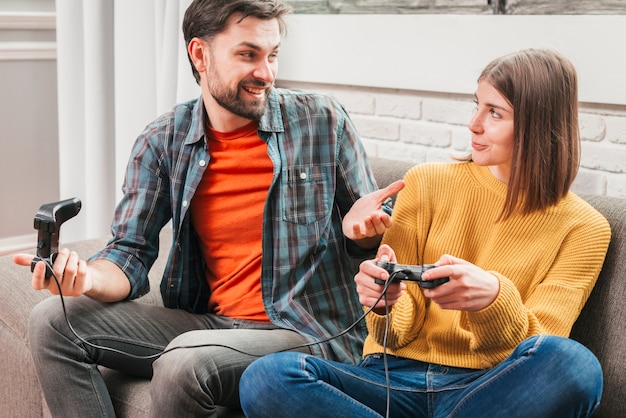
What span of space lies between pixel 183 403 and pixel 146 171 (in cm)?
58

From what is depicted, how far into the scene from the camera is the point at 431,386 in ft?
5.25

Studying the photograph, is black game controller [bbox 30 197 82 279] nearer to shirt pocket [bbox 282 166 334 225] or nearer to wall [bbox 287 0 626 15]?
shirt pocket [bbox 282 166 334 225]

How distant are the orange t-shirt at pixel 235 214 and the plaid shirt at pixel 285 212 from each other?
0.10ft

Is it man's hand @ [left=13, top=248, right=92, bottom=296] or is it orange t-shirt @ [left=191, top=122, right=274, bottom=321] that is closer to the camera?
man's hand @ [left=13, top=248, right=92, bottom=296]

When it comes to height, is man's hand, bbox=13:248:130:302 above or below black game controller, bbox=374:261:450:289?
below

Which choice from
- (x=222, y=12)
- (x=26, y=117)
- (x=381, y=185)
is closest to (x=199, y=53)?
(x=222, y=12)

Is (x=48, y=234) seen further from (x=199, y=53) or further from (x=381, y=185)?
(x=381, y=185)

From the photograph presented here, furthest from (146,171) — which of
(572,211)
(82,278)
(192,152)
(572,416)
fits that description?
(572,416)

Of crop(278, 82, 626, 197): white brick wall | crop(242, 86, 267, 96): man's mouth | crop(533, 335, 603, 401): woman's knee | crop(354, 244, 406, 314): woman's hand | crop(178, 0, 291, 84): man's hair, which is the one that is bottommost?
crop(533, 335, 603, 401): woman's knee

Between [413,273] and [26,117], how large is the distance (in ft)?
7.56

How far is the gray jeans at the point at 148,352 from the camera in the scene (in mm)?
1583

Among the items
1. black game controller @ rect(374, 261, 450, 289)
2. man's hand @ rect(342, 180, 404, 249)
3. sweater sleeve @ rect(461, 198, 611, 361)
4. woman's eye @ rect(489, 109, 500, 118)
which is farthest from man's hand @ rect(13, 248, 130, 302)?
woman's eye @ rect(489, 109, 500, 118)

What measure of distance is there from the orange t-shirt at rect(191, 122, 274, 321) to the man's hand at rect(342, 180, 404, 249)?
0.72 feet

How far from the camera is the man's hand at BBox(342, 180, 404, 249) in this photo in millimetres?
1647
